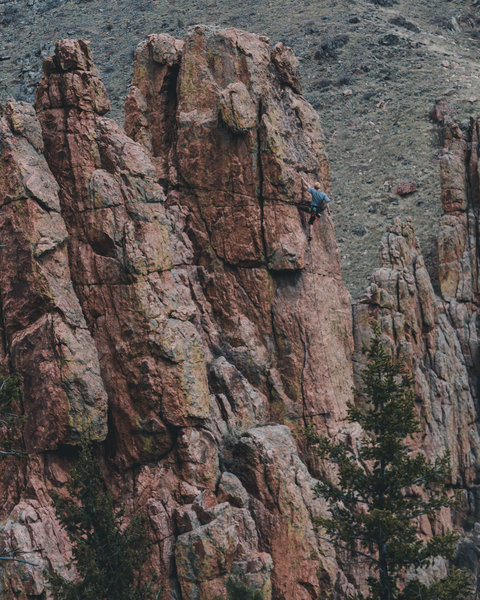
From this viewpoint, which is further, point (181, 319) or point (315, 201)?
point (315, 201)

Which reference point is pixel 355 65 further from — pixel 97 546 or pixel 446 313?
pixel 97 546

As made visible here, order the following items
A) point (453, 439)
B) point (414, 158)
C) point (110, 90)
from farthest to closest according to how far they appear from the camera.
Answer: point (110, 90) → point (414, 158) → point (453, 439)

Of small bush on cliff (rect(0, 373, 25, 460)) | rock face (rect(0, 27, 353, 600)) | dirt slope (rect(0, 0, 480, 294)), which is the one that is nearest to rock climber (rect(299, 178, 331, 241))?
rock face (rect(0, 27, 353, 600))

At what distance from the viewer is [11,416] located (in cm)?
2238

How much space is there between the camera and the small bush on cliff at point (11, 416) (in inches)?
802

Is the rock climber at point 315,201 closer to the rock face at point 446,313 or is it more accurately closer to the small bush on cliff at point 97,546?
the rock face at point 446,313

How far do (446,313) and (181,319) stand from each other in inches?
836

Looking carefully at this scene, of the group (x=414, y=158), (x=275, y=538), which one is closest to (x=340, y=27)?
(x=414, y=158)

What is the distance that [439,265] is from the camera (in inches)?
1684

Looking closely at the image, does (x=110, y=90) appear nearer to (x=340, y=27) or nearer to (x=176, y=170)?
(x=340, y=27)

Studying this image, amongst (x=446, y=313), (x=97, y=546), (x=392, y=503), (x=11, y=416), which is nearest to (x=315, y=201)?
(x=392, y=503)

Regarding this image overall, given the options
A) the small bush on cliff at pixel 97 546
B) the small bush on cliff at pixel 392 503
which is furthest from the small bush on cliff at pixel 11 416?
the small bush on cliff at pixel 392 503

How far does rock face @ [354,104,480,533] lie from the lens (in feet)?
115

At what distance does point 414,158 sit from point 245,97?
3118 centimetres
